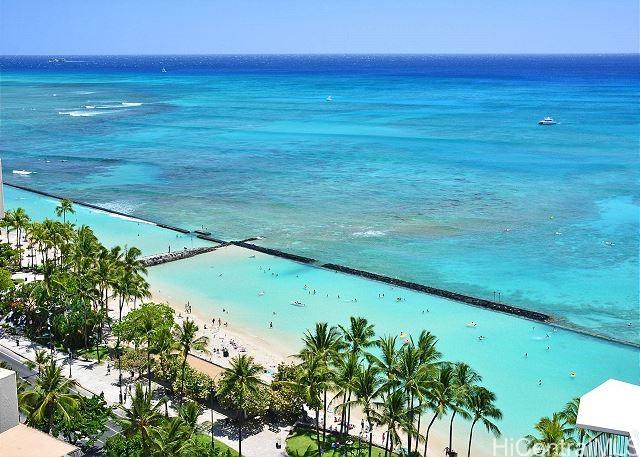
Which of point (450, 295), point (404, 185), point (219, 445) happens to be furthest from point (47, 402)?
point (404, 185)

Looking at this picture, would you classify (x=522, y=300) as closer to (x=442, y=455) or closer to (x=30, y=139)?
(x=442, y=455)

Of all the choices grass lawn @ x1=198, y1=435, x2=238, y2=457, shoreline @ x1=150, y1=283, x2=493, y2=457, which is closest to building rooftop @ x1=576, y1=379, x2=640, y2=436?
shoreline @ x1=150, y1=283, x2=493, y2=457

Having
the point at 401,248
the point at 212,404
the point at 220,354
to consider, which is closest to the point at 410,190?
the point at 401,248

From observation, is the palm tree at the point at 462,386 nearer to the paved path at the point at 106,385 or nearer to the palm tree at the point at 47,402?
the paved path at the point at 106,385

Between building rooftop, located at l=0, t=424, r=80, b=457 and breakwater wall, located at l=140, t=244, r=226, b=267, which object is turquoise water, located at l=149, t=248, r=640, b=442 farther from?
building rooftop, located at l=0, t=424, r=80, b=457

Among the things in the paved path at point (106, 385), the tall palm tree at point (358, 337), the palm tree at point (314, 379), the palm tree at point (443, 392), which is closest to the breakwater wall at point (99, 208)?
the paved path at point (106, 385)

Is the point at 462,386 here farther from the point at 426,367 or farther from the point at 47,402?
the point at 47,402
